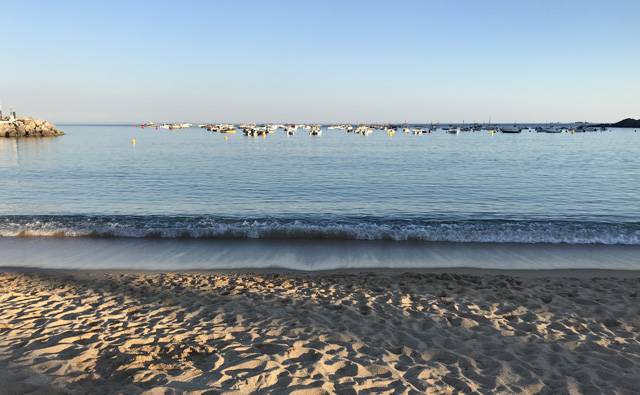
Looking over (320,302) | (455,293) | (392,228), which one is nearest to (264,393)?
(320,302)

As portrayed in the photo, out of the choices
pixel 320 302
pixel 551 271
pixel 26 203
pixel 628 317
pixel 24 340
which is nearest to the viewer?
pixel 24 340

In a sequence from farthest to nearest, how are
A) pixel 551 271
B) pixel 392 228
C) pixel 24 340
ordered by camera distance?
pixel 392 228, pixel 551 271, pixel 24 340

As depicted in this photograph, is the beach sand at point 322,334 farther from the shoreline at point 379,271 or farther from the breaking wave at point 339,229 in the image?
the breaking wave at point 339,229

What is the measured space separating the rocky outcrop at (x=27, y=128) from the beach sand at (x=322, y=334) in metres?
107

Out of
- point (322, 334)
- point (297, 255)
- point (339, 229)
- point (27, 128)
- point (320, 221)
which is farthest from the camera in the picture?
point (27, 128)

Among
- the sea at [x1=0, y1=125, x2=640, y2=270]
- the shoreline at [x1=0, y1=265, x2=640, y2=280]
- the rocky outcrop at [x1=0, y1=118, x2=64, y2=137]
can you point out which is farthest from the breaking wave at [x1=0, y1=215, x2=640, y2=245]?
the rocky outcrop at [x1=0, y1=118, x2=64, y2=137]

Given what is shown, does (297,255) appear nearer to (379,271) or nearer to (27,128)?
(379,271)

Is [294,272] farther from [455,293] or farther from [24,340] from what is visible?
[24,340]

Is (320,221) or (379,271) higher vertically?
(320,221)

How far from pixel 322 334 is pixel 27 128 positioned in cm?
11737

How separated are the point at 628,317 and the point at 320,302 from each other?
20.7 feet

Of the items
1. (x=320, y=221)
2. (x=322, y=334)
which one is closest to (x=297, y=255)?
(x=320, y=221)

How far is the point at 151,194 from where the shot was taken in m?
25.5

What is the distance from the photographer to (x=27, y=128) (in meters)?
98.4
